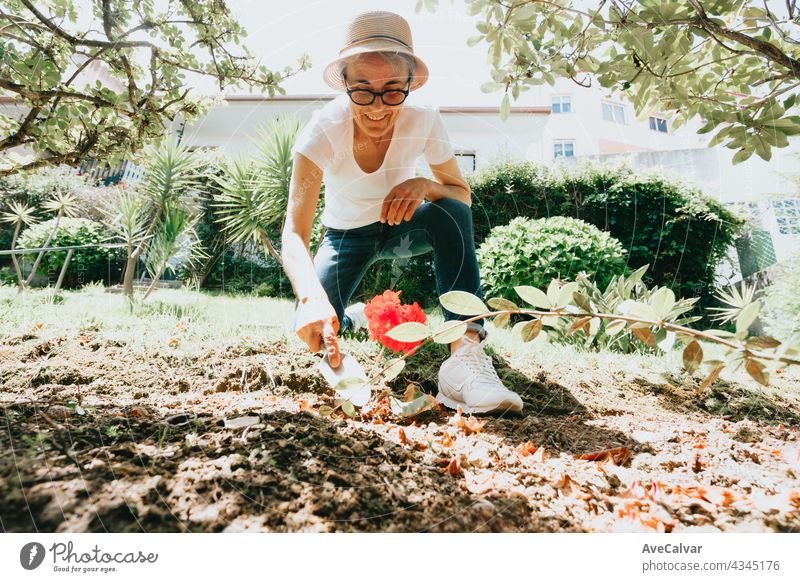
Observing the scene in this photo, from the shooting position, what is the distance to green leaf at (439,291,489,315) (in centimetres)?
36

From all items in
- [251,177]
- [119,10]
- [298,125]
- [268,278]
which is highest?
[119,10]

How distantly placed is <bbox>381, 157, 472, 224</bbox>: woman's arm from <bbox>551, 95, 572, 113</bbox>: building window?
0.69 feet

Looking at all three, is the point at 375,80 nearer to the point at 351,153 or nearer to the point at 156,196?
the point at 351,153

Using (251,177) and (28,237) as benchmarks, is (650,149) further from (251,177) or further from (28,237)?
(28,237)

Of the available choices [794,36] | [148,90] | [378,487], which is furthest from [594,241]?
[148,90]

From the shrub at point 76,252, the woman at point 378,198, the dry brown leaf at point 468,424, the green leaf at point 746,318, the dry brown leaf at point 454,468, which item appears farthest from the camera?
the shrub at point 76,252

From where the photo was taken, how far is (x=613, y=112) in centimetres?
81

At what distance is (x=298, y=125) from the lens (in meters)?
0.94

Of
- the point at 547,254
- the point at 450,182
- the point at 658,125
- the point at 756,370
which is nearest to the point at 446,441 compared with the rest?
the point at 756,370

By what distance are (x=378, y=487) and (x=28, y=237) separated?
3.18ft

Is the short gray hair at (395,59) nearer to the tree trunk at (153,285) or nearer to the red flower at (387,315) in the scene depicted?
the red flower at (387,315)

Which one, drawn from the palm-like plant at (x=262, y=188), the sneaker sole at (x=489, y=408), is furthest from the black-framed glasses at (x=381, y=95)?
the sneaker sole at (x=489, y=408)

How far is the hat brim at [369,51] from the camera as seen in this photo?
0.63 metres

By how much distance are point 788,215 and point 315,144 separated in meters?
0.86
